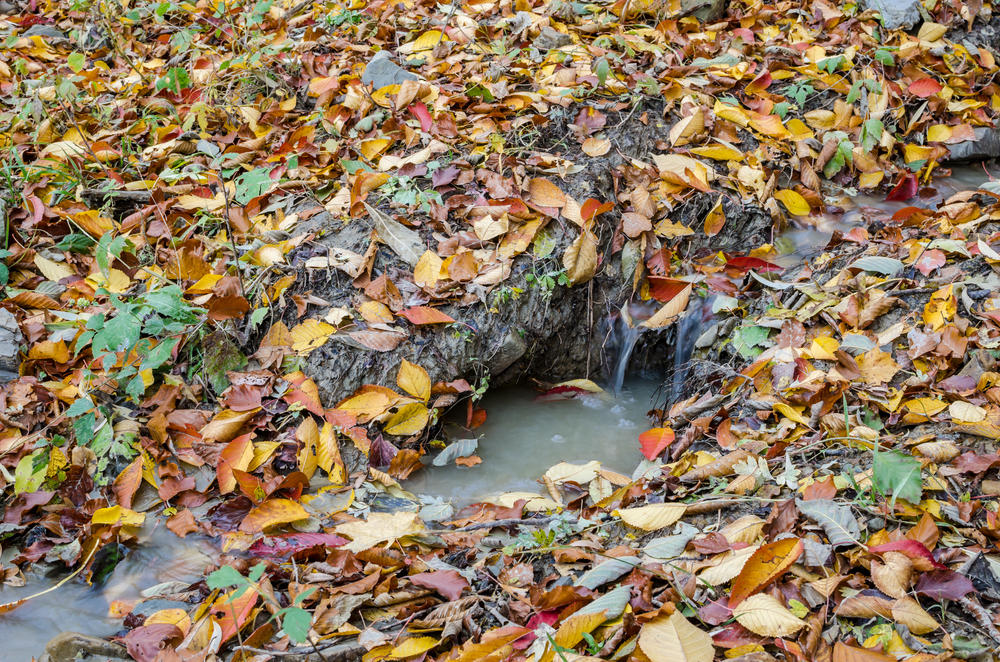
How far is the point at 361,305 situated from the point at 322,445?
1.81 ft

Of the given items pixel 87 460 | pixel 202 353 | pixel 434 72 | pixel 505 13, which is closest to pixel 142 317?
pixel 202 353

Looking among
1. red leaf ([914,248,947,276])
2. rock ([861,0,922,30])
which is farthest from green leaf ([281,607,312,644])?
rock ([861,0,922,30])

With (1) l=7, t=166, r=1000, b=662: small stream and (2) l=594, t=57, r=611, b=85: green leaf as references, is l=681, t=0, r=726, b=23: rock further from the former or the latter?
(1) l=7, t=166, r=1000, b=662: small stream

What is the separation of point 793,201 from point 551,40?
148 cm

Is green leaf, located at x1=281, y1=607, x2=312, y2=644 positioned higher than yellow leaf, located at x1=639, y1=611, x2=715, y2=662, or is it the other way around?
green leaf, located at x1=281, y1=607, x2=312, y2=644

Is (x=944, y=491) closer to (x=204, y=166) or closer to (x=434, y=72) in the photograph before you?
(x=434, y=72)

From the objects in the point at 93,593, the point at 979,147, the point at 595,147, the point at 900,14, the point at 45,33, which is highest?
the point at 45,33

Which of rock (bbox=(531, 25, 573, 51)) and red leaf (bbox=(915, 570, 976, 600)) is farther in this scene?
→ rock (bbox=(531, 25, 573, 51))

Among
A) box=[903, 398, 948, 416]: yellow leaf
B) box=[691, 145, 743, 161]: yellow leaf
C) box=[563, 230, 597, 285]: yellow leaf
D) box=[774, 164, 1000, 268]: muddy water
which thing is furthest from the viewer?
box=[691, 145, 743, 161]: yellow leaf

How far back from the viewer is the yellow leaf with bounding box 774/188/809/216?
326 cm

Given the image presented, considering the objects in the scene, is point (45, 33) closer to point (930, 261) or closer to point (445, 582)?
point (445, 582)

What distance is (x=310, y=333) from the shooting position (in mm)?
2717

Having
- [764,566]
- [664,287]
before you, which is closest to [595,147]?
Result: [664,287]

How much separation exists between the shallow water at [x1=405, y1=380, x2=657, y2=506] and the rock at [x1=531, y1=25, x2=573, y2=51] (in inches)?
71.6
